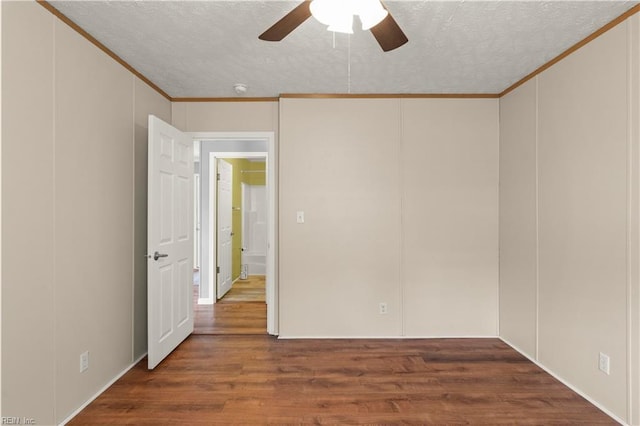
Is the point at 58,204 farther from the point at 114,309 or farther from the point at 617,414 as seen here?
the point at 617,414

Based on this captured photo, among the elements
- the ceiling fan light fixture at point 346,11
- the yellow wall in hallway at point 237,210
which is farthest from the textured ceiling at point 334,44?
the yellow wall in hallway at point 237,210

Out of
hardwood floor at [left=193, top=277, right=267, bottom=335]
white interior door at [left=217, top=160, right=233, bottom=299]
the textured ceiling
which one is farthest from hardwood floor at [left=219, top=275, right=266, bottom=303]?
the textured ceiling

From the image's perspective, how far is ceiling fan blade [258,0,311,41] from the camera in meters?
1.51

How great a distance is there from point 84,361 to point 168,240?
106 cm

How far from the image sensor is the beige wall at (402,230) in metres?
3.38

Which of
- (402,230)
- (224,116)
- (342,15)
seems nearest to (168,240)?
(224,116)

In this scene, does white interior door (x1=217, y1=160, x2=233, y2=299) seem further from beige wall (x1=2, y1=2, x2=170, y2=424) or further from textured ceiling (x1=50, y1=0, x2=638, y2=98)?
beige wall (x1=2, y1=2, x2=170, y2=424)

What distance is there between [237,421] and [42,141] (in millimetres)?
1970

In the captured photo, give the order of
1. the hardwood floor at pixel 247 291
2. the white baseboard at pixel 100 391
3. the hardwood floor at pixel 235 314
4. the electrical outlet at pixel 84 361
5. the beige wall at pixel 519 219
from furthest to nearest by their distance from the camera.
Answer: the hardwood floor at pixel 247 291, the hardwood floor at pixel 235 314, the beige wall at pixel 519 219, the electrical outlet at pixel 84 361, the white baseboard at pixel 100 391

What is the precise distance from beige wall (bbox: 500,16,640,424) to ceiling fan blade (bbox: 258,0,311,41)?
1.94 m

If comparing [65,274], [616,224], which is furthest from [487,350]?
[65,274]

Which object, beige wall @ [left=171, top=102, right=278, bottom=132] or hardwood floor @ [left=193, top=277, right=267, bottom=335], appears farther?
hardwood floor @ [left=193, top=277, right=267, bottom=335]

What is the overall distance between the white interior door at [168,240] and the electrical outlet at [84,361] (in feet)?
1.55

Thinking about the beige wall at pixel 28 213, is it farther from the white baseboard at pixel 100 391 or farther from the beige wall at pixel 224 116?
the beige wall at pixel 224 116
